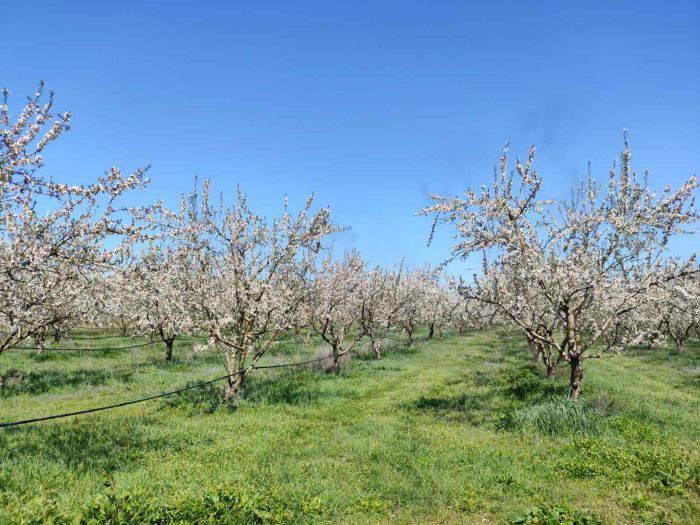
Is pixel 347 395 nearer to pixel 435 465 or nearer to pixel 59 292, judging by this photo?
pixel 435 465

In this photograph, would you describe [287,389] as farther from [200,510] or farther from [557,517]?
[557,517]

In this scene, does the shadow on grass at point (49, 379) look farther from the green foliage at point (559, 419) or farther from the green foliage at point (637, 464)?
the green foliage at point (637, 464)

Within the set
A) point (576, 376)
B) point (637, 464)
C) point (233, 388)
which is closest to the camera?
Answer: point (637, 464)

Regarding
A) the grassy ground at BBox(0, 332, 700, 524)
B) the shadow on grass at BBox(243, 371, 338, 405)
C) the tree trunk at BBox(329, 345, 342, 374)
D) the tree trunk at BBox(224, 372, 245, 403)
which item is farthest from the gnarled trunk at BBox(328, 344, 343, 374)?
the tree trunk at BBox(224, 372, 245, 403)

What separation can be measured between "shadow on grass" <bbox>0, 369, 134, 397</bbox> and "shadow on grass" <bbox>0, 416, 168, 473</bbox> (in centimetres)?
716

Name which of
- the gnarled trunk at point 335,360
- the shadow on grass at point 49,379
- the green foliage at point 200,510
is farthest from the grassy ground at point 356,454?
the gnarled trunk at point 335,360

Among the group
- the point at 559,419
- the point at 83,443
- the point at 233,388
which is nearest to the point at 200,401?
the point at 233,388

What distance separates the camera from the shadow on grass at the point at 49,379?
17.7 m

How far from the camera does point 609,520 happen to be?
267 inches

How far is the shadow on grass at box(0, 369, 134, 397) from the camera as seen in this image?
58.1ft

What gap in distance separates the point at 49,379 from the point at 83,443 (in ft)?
37.4

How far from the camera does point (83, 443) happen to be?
A: 34.6 ft

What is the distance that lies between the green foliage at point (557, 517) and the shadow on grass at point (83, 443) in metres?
8.09

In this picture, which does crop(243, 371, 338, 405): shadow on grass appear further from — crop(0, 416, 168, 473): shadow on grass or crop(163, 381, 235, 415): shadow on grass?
crop(0, 416, 168, 473): shadow on grass
